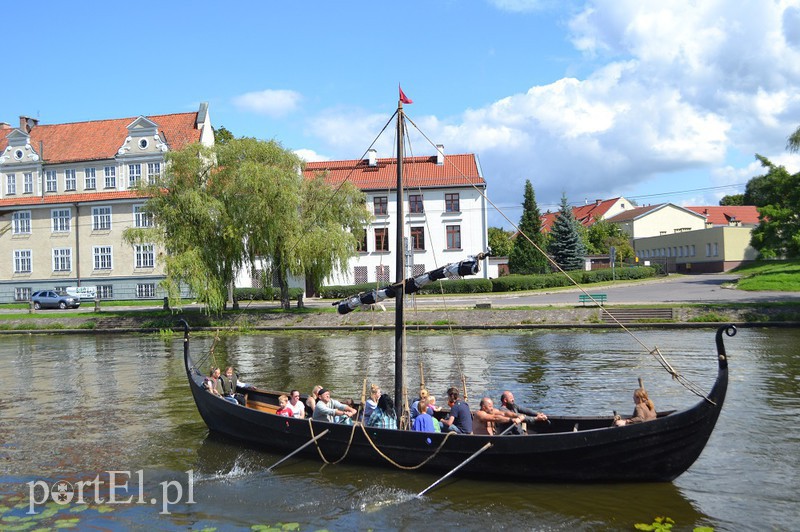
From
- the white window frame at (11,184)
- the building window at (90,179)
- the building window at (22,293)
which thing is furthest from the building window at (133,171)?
the building window at (22,293)

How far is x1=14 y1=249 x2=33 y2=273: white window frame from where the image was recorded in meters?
60.2

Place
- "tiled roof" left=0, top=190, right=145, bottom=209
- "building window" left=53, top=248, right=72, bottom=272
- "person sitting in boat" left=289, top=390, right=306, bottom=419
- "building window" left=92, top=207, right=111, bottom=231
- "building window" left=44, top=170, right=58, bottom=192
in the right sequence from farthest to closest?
"building window" left=44, top=170, right=58, bottom=192 < "building window" left=53, top=248, right=72, bottom=272 < "building window" left=92, top=207, right=111, bottom=231 < "tiled roof" left=0, top=190, right=145, bottom=209 < "person sitting in boat" left=289, top=390, right=306, bottom=419

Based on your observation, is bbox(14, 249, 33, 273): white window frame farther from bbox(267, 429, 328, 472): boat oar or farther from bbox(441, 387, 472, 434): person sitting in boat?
bbox(441, 387, 472, 434): person sitting in boat

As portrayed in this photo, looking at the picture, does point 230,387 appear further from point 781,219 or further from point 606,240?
point 606,240

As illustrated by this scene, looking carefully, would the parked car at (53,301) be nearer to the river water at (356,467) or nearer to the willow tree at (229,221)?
the willow tree at (229,221)

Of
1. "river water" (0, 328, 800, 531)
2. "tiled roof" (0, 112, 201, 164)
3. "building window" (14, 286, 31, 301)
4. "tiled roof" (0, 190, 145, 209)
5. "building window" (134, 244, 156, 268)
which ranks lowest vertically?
"river water" (0, 328, 800, 531)

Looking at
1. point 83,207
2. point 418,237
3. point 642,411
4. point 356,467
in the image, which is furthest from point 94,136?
point 642,411

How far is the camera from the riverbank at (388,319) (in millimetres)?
36781

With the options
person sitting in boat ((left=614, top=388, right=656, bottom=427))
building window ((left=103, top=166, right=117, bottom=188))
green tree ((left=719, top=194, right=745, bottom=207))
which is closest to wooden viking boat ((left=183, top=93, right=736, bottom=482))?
person sitting in boat ((left=614, top=388, right=656, bottom=427))

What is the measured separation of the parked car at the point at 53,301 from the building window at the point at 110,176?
10571mm

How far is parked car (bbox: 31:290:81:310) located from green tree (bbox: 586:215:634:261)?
53.7 m

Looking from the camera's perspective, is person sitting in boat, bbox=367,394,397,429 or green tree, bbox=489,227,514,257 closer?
person sitting in boat, bbox=367,394,397,429

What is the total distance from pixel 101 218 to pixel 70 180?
4.93m

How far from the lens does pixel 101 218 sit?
59.5 metres
